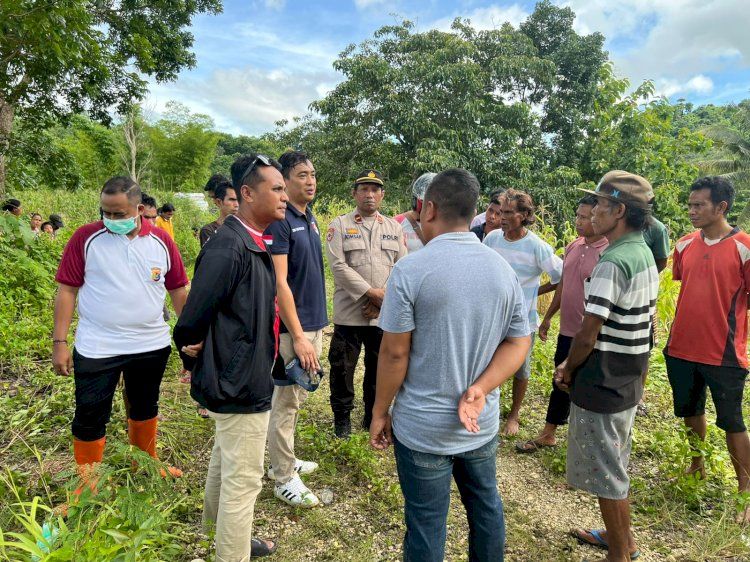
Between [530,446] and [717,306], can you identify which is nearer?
[717,306]

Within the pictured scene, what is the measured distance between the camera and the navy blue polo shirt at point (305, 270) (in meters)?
2.94

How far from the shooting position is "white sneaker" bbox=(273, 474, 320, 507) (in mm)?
2711

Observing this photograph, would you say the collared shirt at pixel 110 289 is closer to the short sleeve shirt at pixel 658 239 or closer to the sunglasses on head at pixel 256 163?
the sunglasses on head at pixel 256 163

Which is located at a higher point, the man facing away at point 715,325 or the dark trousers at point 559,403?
the man facing away at point 715,325

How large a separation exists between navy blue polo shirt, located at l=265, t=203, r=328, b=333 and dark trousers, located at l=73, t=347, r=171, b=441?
87 cm

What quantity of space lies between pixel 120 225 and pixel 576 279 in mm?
2952

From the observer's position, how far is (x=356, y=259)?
351 cm

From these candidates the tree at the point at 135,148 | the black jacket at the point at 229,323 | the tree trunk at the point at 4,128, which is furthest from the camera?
the tree at the point at 135,148

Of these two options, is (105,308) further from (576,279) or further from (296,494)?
(576,279)

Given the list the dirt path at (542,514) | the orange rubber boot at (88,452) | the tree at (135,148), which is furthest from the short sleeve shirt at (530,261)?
the tree at (135,148)

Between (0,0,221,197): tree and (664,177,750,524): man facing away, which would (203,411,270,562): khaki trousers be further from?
(0,0,221,197): tree

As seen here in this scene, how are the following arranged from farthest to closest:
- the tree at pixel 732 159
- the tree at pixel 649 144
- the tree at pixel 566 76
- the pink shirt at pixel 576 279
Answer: the tree at pixel 732 159 → the tree at pixel 566 76 → the tree at pixel 649 144 → the pink shirt at pixel 576 279

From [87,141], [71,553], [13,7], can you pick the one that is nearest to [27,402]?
[71,553]

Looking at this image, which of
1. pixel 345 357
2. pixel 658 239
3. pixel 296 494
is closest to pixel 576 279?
pixel 658 239
